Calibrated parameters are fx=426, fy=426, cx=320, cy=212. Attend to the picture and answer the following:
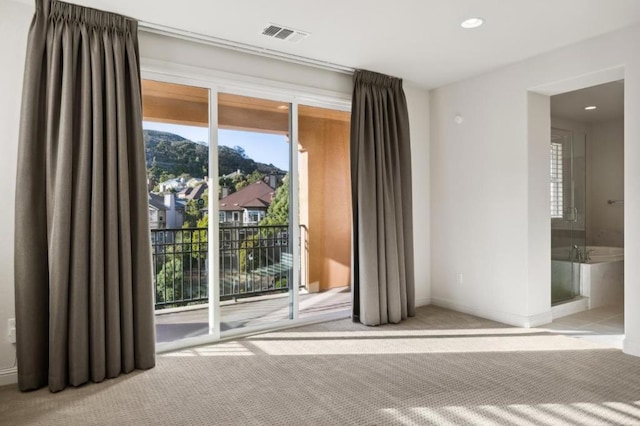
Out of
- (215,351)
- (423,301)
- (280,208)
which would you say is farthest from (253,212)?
(423,301)

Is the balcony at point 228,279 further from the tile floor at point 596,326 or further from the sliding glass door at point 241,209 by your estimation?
the tile floor at point 596,326

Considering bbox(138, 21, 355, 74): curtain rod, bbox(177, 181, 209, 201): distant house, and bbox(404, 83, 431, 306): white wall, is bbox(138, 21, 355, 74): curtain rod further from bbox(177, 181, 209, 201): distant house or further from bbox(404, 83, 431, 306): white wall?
bbox(177, 181, 209, 201): distant house

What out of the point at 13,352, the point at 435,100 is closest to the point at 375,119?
the point at 435,100

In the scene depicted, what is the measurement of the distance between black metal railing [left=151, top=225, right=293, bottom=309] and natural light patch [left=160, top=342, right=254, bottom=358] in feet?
1.30

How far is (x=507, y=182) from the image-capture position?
4.18m

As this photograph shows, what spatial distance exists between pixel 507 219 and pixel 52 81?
156 inches

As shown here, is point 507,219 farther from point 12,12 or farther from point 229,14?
point 12,12

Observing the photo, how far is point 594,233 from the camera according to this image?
6.74 metres

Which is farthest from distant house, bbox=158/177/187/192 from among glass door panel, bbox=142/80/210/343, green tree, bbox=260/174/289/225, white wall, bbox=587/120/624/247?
white wall, bbox=587/120/624/247

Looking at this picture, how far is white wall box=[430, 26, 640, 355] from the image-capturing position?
129 inches

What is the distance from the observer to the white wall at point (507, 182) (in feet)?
10.8

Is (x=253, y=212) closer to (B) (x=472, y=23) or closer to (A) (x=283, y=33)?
(A) (x=283, y=33)

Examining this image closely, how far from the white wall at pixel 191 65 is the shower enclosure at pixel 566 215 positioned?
1.39 meters

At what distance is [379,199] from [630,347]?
2.36 meters
